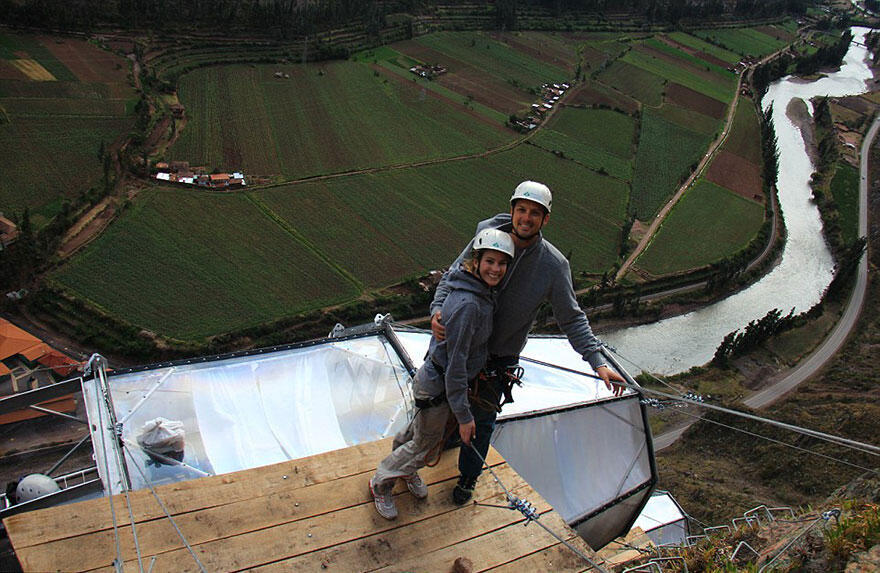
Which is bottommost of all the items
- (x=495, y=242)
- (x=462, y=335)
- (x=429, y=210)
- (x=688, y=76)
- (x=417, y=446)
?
(x=429, y=210)

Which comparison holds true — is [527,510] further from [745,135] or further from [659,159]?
[745,135]

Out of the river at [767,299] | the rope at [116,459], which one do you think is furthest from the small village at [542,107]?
the rope at [116,459]

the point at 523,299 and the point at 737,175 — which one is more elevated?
the point at 523,299

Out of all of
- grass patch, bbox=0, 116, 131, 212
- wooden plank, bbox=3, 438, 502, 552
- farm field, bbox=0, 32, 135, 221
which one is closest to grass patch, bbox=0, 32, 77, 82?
farm field, bbox=0, 32, 135, 221

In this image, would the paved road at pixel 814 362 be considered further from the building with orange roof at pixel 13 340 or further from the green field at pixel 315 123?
the green field at pixel 315 123

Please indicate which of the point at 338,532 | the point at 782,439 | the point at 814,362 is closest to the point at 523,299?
the point at 338,532

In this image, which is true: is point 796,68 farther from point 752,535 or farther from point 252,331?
point 752,535

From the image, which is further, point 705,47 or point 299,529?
point 705,47
